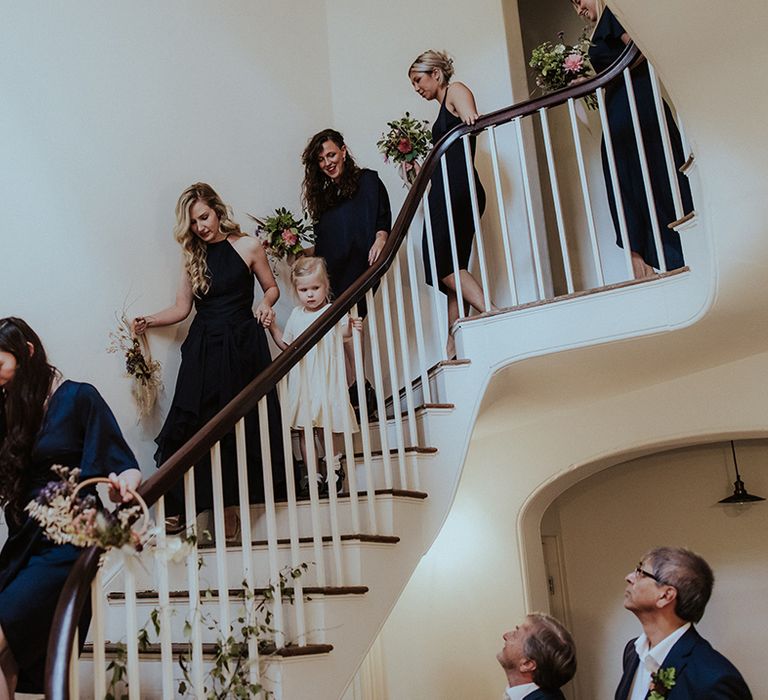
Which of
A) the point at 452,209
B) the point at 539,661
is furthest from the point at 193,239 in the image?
the point at 539,661

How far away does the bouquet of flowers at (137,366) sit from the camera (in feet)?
13.0

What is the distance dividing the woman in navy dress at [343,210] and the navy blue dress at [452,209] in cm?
31

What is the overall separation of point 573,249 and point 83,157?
10.4 feet

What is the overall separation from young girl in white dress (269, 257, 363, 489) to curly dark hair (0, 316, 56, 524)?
2.72 feet

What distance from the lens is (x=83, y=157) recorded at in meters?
4.05

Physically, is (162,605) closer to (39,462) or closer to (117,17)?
(39,462)

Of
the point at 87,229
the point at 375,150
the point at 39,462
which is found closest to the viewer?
the point at 39,462

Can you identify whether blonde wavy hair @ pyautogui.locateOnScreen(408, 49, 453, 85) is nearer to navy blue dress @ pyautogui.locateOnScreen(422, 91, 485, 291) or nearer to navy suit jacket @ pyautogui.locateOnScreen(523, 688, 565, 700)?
navy blue dress @ pyautogui.locateOnScreen(422, 91, 485, 291)

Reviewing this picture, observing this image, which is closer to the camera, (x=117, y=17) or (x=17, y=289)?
(x=17, y=289)

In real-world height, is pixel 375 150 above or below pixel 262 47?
below

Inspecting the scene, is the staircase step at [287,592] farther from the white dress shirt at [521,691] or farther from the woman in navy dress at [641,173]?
the woman in navy dress at [641,173]

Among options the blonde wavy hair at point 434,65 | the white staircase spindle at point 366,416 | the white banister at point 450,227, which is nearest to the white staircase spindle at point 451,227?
the white banister at point 450,227

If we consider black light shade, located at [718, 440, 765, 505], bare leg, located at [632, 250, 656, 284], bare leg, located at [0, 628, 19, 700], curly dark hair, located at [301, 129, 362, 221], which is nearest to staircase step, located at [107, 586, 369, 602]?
bare leg, located at [0, 628, 19, 700]

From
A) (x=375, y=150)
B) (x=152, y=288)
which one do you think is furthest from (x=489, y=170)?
(x=152, y=288)
